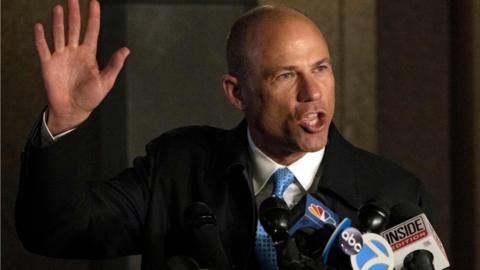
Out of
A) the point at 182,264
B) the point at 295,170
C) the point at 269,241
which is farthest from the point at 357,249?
the point at 295,170

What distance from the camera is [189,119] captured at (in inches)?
108

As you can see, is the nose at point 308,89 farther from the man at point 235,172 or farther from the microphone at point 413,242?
the microphone at point 413,242

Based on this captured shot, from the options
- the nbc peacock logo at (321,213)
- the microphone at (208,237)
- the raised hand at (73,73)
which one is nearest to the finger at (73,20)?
the raised hand at (73,73)

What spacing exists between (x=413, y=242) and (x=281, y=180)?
17.2 inches

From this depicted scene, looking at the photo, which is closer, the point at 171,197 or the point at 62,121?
the point at 62,121

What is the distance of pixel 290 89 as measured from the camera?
174 centimetres

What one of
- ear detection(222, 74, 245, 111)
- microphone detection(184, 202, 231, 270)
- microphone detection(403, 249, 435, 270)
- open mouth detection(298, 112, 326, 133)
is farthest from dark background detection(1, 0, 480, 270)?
microphone detection(403, 249, 435, 270)

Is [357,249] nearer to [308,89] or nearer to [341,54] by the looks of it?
[308,89]

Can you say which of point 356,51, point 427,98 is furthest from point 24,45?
point 427,98

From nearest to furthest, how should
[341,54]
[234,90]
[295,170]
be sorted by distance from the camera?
1. [295,170]
2. [234,90]
3. [341,54]

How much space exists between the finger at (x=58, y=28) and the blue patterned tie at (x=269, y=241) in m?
0.43

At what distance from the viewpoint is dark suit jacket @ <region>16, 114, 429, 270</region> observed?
1.66 m

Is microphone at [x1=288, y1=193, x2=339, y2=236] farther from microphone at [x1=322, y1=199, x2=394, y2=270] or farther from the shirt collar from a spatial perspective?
the shirt collar

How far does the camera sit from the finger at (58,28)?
1496 mm
